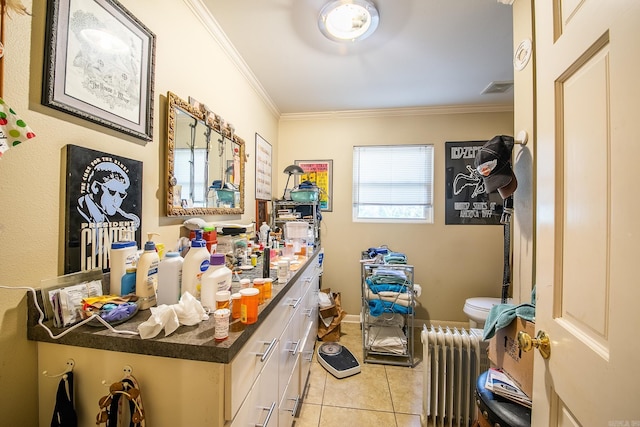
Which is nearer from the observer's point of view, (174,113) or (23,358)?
(23,358)

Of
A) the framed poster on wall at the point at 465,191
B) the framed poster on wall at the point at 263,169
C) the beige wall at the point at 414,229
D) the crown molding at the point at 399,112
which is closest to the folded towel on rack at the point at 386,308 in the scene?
the beige wall at the point at 414,229

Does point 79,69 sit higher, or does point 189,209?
point 79,69

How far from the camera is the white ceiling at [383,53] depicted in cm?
145

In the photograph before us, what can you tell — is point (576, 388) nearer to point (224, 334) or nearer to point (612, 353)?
point (612, 353)

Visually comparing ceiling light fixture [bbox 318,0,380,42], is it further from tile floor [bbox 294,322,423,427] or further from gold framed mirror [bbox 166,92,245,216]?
tile floor [bbox 294,322,423,427]

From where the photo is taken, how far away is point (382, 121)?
9.39ft

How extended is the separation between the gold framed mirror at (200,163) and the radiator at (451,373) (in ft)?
5.16

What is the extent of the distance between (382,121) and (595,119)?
8.15ft

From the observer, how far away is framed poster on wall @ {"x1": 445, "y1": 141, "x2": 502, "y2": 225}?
106 inches

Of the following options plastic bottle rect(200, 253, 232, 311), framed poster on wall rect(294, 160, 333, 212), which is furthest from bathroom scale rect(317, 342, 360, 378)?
plastic bottle rect(200, 253, 232, 311)

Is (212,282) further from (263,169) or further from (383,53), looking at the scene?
(383,53)

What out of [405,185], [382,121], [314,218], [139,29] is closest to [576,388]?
[139,29]

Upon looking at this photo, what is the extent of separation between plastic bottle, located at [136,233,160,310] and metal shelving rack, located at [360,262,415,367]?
1.68 meters

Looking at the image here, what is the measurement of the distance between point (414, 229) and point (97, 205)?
2.71 meters
